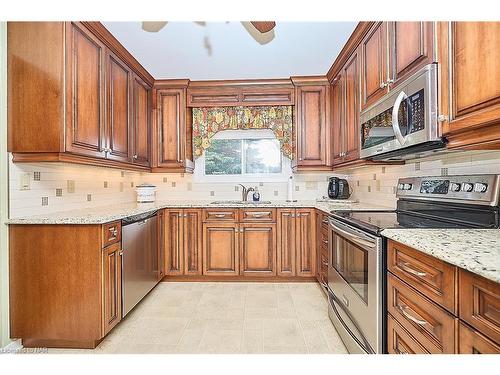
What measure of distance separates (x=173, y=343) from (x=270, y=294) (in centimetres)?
113

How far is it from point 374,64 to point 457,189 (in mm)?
1102

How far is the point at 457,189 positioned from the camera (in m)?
1.55

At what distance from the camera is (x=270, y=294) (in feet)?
9.29

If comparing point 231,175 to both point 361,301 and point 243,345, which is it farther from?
point 361,301

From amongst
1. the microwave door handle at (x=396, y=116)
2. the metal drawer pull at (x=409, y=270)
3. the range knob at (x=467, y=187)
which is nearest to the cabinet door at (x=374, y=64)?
the microwave door handle at (x=396, y=116)

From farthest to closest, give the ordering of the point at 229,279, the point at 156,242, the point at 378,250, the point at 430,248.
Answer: the point at 229,279 < the point at 156,242 < the point at 378,250 < the point at 430,248

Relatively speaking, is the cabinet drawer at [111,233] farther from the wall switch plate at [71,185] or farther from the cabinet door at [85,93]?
the wall switch plate at [71,185]

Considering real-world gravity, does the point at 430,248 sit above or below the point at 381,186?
below

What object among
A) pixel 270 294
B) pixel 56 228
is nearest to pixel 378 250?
pixel 270 294

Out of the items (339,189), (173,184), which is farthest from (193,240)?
(339,189)

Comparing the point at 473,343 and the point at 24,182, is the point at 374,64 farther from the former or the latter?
the point at 24,182

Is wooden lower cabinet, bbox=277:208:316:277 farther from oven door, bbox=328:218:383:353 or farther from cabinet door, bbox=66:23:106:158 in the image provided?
cabinet door, bbox=66:23:106:158

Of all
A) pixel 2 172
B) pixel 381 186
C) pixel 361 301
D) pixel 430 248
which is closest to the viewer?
pixel 430 248

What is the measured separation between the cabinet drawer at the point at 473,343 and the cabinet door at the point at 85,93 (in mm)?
2267
